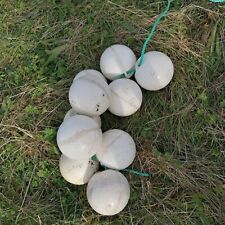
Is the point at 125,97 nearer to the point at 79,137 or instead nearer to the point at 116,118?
the point at 116,118

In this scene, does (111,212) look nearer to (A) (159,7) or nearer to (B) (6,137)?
(B) (6,137)

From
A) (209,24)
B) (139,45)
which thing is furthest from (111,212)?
(209,24)

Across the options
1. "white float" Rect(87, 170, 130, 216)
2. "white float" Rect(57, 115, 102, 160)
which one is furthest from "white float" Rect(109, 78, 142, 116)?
"white float" Rect(87, 170, 130, 216)

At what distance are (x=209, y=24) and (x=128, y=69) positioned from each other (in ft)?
2.25

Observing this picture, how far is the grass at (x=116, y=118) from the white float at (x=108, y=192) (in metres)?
0.15

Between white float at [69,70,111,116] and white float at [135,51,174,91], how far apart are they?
0.29m

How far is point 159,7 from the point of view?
10.0 ft

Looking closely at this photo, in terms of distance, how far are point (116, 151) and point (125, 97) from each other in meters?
0.33

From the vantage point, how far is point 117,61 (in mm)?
2730

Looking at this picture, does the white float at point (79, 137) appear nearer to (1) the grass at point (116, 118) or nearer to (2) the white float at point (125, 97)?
(2) the white float at point (125, 97)

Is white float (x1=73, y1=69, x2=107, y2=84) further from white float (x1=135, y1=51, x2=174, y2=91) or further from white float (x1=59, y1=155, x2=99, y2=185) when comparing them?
white float (x1=59, y1=155, x2=99, y2=185)

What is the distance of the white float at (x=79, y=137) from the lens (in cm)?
240

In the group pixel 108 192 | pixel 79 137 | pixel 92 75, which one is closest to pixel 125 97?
pixel 92 75

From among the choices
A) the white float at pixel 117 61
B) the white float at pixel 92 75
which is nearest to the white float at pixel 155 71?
the white float at pixel 117 61
